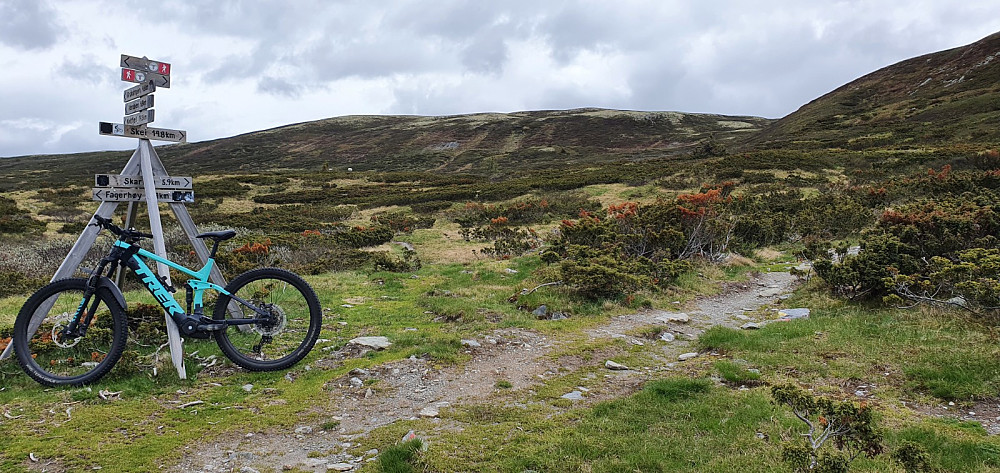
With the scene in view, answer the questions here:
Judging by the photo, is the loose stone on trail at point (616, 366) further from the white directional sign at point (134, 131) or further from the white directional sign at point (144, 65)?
the white directional sign at point (144, 65)

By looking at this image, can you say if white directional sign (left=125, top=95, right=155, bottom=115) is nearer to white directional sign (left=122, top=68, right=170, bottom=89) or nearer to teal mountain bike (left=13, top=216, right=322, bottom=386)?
white directional sign (left=122, top=68, right=170, bottom=89)

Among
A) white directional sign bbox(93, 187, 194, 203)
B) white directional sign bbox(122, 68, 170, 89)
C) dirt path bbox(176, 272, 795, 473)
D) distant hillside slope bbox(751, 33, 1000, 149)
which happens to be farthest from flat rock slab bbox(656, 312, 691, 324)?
distant hillside slope bbox(751, 33, 1000, 149)

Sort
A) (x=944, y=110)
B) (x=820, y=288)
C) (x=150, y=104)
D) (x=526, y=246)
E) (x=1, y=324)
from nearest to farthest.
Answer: (x=150, y=104) → (x=1, y=324) → (x=820, y=288) → (x=526, y=246) → (x=944, y=110)

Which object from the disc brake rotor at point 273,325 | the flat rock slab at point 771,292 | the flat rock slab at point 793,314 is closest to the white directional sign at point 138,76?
the disc brake rotor at point 273,325

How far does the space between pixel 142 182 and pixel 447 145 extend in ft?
288

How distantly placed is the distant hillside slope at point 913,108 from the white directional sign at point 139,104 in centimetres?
4727

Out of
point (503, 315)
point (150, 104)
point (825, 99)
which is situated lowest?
point (503, 315)

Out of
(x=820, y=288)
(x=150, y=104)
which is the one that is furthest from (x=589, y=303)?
(x=150, y=104)

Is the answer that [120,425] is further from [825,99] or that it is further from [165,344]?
[825,99]

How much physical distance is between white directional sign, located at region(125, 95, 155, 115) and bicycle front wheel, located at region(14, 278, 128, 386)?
225 centimetres

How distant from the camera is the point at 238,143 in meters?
108

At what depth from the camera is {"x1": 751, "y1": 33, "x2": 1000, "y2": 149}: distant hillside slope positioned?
4212cm

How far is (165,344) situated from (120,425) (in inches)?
84.7

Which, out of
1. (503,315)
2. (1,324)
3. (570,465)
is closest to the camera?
(570,465)
